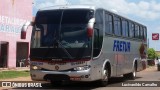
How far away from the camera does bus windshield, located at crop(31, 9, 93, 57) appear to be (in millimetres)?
15570

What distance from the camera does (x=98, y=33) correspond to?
53.8 ft

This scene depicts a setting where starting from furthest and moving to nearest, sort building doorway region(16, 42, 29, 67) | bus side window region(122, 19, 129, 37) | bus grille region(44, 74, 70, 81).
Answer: building doorway region(16, 42, 29, 67) → bus side window region(122, 19, 129, 37) → bus grille region(44, 74, 70, 81)

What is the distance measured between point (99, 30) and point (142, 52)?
32.7 feet

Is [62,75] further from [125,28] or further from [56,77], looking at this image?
[125,28]

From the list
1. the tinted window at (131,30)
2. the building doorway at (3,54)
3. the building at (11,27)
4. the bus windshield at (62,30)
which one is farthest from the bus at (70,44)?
the building doorway at (3,54)

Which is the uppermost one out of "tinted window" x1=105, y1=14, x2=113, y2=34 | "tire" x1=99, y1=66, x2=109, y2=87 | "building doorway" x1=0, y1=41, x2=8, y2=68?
"tinted window" x1=105, y1=14, x2=113, y2=34

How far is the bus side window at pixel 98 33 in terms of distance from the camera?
1609 cm

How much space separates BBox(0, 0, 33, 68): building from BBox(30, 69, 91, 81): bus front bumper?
18.0 metres

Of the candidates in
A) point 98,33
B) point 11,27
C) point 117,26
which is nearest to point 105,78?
point 98,33

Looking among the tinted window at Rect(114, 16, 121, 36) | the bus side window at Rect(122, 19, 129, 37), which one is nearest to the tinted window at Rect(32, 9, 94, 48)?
the tinted window at Rect(114, 16, 121, 36)

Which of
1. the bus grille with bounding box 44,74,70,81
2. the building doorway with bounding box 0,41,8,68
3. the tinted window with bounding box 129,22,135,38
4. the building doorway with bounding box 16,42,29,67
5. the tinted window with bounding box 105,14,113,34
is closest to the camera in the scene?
the bus grille with bounding box 44,74,70,81

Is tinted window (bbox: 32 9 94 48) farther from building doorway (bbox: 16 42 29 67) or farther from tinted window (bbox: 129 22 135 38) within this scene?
building doorway (bbox: 16 42 29 67)

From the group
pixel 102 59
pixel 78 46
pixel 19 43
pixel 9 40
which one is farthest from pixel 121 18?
pixel 19 43

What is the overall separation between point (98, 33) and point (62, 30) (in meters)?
1.56
